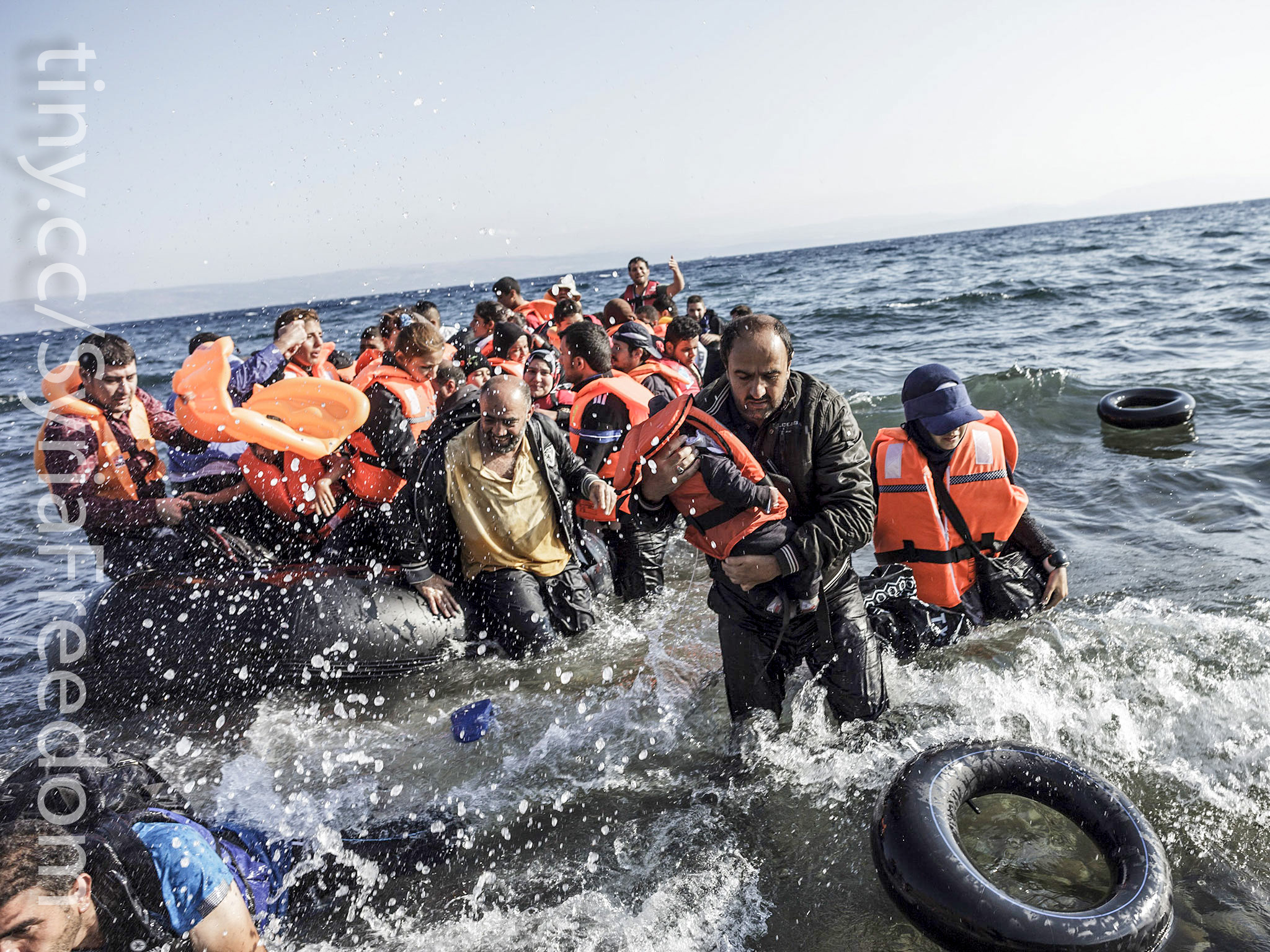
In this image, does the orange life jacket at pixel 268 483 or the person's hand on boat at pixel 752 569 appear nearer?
the person's hand on boat at pixel 752 569

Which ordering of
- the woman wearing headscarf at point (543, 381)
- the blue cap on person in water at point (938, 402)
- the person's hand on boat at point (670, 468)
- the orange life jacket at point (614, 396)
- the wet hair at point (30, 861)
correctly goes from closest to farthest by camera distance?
the wet hair at point (30, 861) → the person's hand on boat at point (670, 468) → the blue cap on person in water at point (938, 402) → the orange life jacket at point (614, 396) → the woman wearing headscarf at point (543, 381)

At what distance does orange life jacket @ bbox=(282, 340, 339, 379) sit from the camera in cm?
683

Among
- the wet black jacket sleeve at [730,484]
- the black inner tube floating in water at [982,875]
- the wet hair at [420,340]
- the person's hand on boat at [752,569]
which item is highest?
the wet hair at [420,340]

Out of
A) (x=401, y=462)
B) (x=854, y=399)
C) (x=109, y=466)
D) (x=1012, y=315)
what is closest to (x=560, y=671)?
(x=401, y=462)

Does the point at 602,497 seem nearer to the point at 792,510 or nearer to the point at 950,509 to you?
the point at 792,510

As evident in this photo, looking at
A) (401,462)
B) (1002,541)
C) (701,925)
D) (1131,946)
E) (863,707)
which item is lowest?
(701,925)

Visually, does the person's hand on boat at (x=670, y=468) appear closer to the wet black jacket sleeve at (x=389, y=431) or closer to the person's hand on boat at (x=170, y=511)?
the wet black jacket sleeve at (x=389, y=431)

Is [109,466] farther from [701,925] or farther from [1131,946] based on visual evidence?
[1131,946]

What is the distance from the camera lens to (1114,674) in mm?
4488

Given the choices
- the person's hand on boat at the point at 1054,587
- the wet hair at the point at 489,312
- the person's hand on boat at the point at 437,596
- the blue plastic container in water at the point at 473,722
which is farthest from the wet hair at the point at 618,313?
the person's hand on boat at the point at 1054,587

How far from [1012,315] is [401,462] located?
19876mm

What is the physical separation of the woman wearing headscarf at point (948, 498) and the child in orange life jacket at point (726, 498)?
1097 mm

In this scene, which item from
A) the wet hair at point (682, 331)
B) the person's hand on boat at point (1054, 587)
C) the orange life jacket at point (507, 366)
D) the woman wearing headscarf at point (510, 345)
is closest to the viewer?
the person's hand on boat at point (1054, 587)

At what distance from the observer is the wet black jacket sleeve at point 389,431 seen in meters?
5.48
